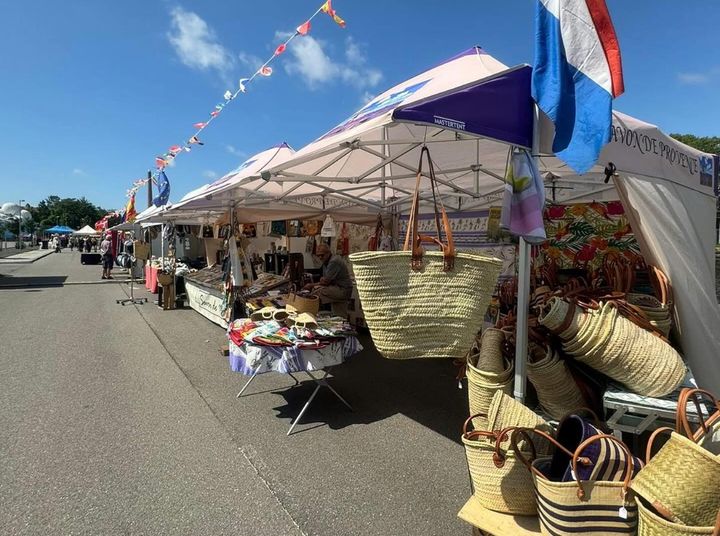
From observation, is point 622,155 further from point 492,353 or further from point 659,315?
point 492,353

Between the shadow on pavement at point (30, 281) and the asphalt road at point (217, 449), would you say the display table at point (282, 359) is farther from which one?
the shadow on pavement at point (30, 281)

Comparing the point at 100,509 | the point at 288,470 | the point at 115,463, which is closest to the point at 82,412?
the point at 115,463

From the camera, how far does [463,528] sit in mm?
2559

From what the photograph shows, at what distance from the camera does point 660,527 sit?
1523 mm

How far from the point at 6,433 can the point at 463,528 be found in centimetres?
389

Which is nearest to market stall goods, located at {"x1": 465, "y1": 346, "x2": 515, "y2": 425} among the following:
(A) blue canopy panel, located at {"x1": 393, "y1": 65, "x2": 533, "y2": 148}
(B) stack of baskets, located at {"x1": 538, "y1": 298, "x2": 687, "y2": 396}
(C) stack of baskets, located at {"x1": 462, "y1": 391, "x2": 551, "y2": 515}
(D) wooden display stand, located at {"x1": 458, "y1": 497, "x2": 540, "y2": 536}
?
(C) stack of baskets, located at {"x1": 462, "y1": 391, "x2": 551, "y2": 515}

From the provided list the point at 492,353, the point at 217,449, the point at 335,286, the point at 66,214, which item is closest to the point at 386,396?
the point at 217,449

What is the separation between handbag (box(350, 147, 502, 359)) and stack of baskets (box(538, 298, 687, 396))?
0.71 metres

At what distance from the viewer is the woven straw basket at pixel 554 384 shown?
2576 mm

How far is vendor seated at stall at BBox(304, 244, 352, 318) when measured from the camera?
22.0 ft

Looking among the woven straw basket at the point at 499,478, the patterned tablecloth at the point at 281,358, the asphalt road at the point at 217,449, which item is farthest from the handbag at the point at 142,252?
the woven straw basket at the point at 499,478

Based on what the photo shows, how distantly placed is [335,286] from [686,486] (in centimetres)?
557

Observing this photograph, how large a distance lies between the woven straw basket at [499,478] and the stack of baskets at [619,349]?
80 centimetres

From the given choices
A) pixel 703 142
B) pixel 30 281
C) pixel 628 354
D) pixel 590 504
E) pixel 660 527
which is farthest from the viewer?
pixel 703 142
